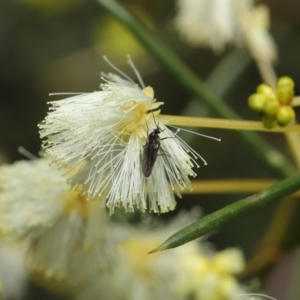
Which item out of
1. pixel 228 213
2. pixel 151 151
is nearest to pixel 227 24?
pixel 151 151

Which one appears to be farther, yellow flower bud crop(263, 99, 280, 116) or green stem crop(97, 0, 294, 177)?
green stem crop(97, 0, 294, 177)

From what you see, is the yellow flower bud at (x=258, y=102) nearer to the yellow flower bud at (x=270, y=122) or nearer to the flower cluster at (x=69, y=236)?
the yellow flower bud at (x=270, y=122)

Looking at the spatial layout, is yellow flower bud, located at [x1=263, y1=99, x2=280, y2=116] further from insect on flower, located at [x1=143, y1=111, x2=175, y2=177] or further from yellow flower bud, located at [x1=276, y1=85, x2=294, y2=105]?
insect on flower, located at [x1=143, y1=111, x2=175, y2=177]

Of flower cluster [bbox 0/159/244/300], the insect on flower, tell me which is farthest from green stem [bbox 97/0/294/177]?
the insect on flower

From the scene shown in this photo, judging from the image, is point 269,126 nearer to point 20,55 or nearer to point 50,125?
point 50,125

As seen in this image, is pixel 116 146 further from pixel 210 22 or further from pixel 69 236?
pixel 210 22

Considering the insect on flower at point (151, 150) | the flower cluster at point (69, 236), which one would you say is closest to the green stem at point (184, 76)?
the flower cluster at point (69, 236)

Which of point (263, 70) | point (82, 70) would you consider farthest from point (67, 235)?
point (82, 70)
